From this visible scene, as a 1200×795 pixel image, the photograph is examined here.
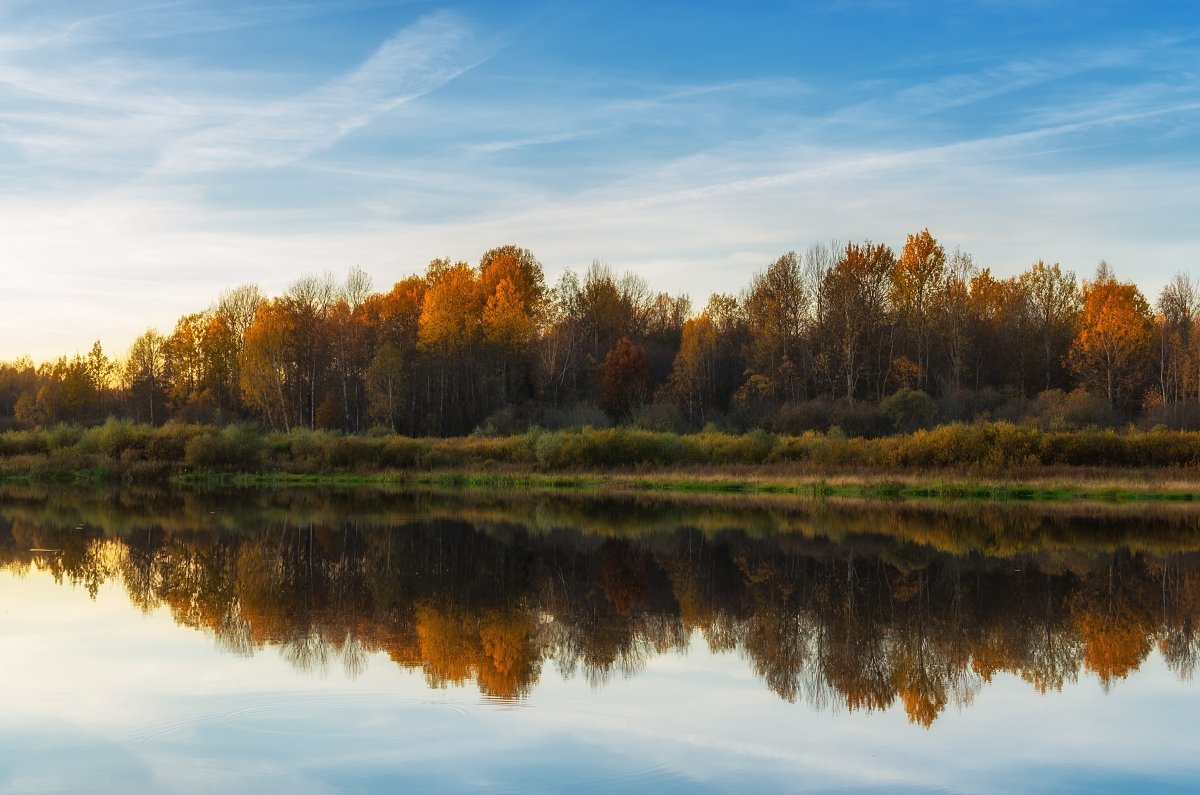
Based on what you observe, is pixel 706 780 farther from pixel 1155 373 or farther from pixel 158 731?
pixel 1155 373

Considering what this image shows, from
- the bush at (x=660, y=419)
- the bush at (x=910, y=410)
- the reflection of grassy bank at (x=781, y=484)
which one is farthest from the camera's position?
the bush at (x=660, y=419)

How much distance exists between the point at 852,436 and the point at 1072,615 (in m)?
33.0

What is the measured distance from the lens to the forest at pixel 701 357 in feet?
175

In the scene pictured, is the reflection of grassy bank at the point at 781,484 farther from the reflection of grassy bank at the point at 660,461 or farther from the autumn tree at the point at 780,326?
the autumn tree at the point at 780,326

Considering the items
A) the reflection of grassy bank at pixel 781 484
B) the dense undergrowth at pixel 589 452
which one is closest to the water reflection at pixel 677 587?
the reflection of grassy bank at pixel 781 484

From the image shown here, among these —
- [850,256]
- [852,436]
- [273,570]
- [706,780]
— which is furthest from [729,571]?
[850,256]

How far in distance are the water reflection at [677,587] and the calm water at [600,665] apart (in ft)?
0.27

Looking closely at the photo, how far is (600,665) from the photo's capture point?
12.3 meters

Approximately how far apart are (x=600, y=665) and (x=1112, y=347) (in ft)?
159

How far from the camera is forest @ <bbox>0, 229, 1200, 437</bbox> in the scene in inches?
2096

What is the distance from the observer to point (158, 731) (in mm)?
9617

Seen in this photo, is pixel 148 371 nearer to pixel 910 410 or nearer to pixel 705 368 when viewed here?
pixel 705 368

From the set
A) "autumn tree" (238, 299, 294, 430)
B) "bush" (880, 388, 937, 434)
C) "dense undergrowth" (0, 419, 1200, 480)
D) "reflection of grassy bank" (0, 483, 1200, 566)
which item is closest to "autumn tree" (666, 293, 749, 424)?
"bush" (880, 388, 937, 434)

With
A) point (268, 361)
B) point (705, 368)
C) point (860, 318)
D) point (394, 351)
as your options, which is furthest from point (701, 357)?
point (268, 361)
